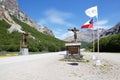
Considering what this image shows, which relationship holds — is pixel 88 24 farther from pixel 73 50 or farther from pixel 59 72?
Answer: pixel 59 72

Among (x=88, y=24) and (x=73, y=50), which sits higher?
(x=88, y=24)

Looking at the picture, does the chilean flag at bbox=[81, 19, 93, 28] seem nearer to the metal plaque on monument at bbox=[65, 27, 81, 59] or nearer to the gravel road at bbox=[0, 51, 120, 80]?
the gravel road at bbox=[0, 51, 120, 80]

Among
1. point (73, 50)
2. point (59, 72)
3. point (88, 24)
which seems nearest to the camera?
point (59, 72)

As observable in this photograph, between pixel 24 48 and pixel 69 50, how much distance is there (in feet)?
59.6

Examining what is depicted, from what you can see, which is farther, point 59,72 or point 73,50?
point 73,50

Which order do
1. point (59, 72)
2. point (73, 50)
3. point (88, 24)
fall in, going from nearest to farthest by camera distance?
point (59, 72) < point (88, 24) < point (73, 50)

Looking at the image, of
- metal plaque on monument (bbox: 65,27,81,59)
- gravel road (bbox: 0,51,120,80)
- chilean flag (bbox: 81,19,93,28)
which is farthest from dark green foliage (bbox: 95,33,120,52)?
gravel road (bbox: 0,51,120,80)

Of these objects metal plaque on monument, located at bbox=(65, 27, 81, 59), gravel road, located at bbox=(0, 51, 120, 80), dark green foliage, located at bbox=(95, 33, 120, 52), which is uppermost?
dark green foliage, located at bbox=(95, 33, 120, 52)

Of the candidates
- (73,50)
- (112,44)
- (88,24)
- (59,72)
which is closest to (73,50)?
(73,50)

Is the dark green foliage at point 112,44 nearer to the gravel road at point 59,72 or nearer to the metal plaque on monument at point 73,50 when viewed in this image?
the metal plaque on monument at point 73,50

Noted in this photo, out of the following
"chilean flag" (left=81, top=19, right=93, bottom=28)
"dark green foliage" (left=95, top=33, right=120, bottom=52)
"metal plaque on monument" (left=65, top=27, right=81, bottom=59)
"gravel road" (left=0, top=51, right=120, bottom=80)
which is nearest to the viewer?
"gravel road" (left=0, top=51, right=120, bottom=80)

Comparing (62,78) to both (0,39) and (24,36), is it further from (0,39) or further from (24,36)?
(0,39)

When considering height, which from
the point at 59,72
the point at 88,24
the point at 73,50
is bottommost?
the point at 59,72

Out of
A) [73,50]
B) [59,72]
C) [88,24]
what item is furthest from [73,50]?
[59,72]
